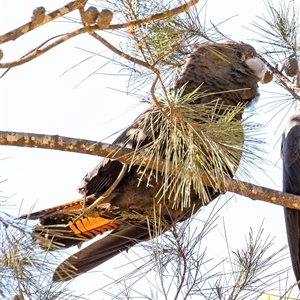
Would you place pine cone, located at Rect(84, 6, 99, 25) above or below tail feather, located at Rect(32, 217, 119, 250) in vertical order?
above

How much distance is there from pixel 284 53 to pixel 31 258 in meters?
2.03

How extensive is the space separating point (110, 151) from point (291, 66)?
1.34 meters

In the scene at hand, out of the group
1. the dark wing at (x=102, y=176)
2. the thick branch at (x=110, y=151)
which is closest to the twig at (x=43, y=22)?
the thick branch at (x=110, y=151)

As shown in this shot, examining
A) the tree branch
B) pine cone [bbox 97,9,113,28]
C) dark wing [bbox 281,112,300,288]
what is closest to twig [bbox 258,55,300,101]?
dark wing [bbox 281,112,300,288]

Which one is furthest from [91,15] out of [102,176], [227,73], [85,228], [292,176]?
[292,176]

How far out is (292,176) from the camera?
163 inches

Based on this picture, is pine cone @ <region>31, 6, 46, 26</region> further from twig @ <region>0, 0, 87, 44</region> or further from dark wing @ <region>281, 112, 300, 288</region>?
dark wing @ <region>281, 112, 300, 288</region>

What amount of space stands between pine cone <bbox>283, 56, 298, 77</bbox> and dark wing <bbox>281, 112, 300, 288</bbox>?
551mm

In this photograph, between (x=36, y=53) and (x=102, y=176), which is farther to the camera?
(x=102, y=176)

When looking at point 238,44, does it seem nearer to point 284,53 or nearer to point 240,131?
point 284,53

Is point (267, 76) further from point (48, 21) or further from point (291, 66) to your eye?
point (48, 21)

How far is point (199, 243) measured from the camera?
9.50ft

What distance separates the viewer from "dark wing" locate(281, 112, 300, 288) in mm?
4082

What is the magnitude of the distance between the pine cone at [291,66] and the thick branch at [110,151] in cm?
92
